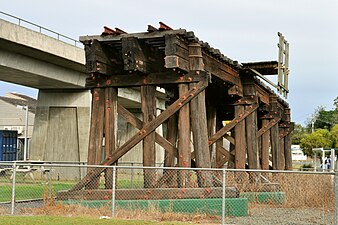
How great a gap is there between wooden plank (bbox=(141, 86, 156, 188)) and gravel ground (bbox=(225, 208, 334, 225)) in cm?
212

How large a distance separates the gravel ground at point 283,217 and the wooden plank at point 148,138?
212cm

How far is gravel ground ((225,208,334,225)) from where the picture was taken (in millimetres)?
12367

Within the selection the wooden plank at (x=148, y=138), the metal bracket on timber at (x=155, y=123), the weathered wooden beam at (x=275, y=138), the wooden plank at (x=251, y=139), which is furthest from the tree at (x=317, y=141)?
the metal bracket on timber at (x=155, y=123)

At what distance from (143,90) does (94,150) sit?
1.88 metres

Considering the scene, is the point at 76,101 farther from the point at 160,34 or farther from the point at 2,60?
the point at 160,34

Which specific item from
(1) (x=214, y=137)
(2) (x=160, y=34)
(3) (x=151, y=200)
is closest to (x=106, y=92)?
(2) (x=160, y=34)

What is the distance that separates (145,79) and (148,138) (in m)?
1.41

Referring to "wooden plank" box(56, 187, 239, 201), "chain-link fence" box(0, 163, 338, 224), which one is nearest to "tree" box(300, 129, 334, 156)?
"chain-link fence" box(0, 163, 338, 224)

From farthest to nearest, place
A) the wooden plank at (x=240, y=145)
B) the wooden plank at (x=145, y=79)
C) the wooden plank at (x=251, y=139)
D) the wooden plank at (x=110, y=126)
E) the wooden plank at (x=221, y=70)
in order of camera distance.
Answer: the wooden plank at (x=251, y=139)
the wooden plank at (x=240, y=145)
the wooden plank at (x=221, y=70)
the wooden plank at (x=110, y=126)
the wooden plank at (x=145, y=79)

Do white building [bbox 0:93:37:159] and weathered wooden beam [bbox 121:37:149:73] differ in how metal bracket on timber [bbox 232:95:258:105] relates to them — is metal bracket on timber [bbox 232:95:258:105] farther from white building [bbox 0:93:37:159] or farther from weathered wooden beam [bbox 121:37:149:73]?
white building [bbox 0:93:37:159]

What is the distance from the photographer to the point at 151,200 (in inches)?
497

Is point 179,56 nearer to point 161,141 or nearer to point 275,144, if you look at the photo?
point 161,141

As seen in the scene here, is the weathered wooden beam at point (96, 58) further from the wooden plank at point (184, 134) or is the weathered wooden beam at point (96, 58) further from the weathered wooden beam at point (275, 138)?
the weathered wooden beam at point (275, 138)

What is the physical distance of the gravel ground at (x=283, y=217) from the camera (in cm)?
1237
